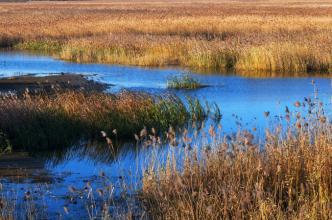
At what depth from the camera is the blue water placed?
9961 millimetres

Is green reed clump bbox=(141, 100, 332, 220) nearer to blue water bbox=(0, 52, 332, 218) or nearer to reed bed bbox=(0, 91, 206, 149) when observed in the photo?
blue water bbox=(0, 52, 332, 218)

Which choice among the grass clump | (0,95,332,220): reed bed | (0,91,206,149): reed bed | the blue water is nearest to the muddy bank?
the blue water

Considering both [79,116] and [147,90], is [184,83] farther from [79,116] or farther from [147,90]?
[79,116]

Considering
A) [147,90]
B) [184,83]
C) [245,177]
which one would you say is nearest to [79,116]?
[245,177]

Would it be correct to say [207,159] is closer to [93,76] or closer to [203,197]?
[203,197]

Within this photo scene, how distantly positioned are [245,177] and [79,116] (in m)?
5.93

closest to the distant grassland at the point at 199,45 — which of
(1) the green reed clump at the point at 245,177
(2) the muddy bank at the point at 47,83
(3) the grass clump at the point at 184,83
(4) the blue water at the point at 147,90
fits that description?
(4) the blue water at the point at 147,90

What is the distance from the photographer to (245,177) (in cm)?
708

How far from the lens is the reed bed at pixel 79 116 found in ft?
38.6

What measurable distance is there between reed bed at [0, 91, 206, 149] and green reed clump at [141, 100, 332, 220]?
4.05 metres

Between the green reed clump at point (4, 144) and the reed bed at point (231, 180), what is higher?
the reed bed at point (231, 180)

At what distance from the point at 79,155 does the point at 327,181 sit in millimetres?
5354

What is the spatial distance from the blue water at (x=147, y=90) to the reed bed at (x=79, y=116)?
24.9 inches

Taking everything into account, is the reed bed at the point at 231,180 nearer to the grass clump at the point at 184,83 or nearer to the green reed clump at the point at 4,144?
the green reed clump at the point at 4,144
